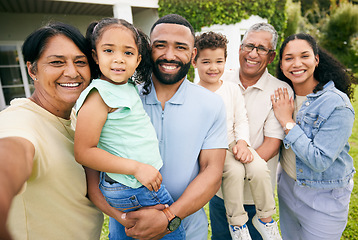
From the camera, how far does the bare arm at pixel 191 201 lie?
1535 mm

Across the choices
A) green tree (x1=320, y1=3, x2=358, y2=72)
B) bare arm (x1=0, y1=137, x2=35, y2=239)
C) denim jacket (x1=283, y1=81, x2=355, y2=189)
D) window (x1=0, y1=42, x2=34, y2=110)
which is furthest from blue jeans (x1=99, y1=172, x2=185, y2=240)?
green tree (x1=320, y1=3, x2=358, y2=72)

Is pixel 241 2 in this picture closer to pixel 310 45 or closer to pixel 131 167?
pixel 310 45

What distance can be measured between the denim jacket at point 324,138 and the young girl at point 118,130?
1.27 metres

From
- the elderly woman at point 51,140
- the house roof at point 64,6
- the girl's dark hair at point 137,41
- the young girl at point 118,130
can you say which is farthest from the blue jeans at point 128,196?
the house roof at point 64,6

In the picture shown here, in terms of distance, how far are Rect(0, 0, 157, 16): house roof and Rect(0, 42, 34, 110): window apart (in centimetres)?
128

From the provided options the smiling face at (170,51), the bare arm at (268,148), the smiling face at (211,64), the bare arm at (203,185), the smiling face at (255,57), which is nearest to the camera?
the bare arm at (203,185)

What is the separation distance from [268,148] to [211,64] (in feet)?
3.59

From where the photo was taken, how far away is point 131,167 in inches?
56.1

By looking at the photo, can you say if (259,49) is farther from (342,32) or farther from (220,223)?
(342,32)

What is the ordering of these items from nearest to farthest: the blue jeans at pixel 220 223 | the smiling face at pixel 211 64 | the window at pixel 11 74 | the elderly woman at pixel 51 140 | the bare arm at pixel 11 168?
the bare arm at pixel 11 168 < the elderly woman at pixel 51 140 < the smiling face at pixel 211 64 < the blue jeans at pixel 220 223 < the window at pixel 11 74

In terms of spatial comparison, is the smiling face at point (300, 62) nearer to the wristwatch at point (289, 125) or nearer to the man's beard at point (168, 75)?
the wristwatch at point (289, 125)

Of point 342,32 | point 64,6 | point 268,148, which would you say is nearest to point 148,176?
point 268,148

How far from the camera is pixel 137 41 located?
1.64m

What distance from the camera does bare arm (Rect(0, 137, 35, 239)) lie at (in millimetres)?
896
